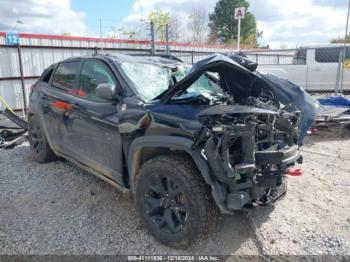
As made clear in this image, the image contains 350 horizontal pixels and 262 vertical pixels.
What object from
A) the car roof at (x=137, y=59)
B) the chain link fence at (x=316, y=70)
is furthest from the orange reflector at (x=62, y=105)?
the chain link fence at (x=316, y=70)

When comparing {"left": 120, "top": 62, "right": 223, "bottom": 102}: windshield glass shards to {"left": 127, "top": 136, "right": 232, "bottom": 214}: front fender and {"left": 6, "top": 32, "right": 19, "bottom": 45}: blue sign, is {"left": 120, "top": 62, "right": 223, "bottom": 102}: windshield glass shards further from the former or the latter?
{"left": 6, "top": 32, "right": 19, "bottom": 45}: blue sign

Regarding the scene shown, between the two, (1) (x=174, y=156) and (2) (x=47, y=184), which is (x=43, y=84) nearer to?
(2) (x=47, y=184)

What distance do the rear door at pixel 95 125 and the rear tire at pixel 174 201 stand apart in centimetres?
49

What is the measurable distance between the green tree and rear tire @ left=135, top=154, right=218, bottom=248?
3829 centimetres

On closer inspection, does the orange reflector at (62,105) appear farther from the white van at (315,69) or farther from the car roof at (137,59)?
the white van at (315,69)

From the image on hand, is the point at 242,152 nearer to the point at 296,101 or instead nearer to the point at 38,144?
the point at 296,101

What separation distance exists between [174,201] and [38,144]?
3361 mm

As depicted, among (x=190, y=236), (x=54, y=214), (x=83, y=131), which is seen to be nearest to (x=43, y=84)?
(x=83, y=131)

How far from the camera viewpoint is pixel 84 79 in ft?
13.4

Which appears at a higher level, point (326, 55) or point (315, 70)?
point (326, 55)

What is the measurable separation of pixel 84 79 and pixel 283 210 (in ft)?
9.68

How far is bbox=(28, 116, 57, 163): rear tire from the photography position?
508cm

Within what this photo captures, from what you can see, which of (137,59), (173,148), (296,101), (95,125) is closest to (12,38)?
(137,59)

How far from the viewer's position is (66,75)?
15.0 ft
